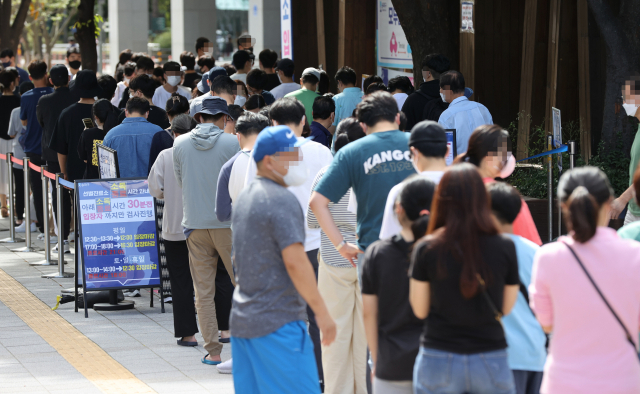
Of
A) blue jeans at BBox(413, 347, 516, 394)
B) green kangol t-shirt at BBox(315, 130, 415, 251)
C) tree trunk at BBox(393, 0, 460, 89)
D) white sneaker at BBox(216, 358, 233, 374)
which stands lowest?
white sneaker at BBox(216, 358, 233, 374)

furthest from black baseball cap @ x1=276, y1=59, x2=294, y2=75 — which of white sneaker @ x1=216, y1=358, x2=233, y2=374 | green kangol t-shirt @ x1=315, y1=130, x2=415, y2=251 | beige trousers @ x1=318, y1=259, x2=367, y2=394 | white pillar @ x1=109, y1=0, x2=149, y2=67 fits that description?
white pillar @ x1=109, y1=0, x2=149, y2=67

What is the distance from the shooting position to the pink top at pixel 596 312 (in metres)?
3.15

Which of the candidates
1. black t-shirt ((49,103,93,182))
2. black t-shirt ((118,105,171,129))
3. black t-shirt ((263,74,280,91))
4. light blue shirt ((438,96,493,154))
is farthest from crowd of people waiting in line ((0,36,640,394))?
black t-shirt ((263,74,280,91))

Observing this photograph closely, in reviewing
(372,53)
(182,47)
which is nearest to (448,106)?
(372,53)

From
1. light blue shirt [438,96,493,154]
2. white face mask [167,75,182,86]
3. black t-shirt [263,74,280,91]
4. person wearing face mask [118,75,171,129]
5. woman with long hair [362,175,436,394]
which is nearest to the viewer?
woman with long hair [362,175,436,394]

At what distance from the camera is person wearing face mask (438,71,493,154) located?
7730mm

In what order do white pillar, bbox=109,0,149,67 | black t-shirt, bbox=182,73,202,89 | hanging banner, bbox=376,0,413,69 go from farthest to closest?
white pillar, bbox=109,0,149,67
black t-shirt, bbox=182,73,202,89
hanging banner, bbox=376,0,413,69

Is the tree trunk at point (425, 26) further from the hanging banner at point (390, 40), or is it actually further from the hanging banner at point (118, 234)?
the hanging banner at point (118, 234)

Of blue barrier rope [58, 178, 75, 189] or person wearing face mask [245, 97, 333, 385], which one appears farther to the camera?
blue barrier rope [58, 178, 75, 189]

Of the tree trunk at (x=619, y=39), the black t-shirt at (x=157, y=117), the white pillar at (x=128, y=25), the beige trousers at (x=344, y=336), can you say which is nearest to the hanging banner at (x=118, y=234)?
the black t-shirt at (x=157, y=117)

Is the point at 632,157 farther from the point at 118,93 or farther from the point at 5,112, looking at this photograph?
the point at 5,112

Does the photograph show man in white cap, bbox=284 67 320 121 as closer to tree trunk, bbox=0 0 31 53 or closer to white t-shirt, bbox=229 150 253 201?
white t-shirt, bbox=229 150 253 201

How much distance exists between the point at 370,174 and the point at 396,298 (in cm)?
135

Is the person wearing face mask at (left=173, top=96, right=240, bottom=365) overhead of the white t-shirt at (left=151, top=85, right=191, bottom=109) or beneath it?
beneath
